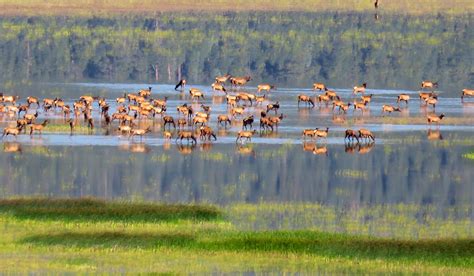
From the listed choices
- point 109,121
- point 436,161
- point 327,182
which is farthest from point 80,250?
point 109,121

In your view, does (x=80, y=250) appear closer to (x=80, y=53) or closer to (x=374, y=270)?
(x=374, y=270)

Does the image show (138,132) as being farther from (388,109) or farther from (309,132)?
(388,109)

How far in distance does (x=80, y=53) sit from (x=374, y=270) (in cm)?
5449

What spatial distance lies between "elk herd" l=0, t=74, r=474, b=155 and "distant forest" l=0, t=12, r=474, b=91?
34.8ft

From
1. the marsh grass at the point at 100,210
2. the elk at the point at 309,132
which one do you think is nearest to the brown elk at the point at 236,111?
the elk at the point at 309,132

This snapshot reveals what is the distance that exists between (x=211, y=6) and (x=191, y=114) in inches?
1754

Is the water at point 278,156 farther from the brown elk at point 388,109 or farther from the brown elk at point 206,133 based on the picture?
the brown elk at point 206,133

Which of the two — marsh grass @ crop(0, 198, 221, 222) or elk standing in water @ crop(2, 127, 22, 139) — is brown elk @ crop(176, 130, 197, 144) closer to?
elk standing in water @ crop(2, 127, 22, 139)

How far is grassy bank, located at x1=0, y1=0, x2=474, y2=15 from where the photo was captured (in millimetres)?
91562

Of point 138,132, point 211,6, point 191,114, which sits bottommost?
point 138,132

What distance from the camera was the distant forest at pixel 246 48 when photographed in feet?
228

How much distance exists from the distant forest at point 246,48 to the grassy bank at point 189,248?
3761 centimetres

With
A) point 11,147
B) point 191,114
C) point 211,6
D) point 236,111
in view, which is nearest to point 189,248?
point 11,147

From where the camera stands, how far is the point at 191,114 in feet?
160
